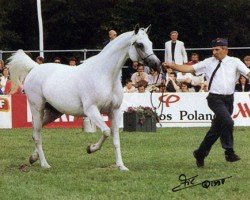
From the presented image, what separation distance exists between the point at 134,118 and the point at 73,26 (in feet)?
61.5

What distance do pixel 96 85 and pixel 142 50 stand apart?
917mm

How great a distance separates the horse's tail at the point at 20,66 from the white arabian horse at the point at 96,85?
89 cm

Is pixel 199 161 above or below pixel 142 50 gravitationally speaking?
below

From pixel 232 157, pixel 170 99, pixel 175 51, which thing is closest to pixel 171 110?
pixel 170 99

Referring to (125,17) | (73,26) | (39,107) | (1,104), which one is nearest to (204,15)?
(125,17)

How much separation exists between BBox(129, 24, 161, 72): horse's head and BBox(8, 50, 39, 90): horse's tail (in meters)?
2.57

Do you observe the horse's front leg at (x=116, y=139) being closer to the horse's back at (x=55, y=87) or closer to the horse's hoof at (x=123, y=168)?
the horse's hoof at (x=123, y=168)

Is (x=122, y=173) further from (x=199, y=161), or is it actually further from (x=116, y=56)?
(x=116, y=56)

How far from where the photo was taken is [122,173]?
13.6 meters

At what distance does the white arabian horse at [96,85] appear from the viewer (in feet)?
46.2

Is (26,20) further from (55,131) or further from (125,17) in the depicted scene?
(55,131)

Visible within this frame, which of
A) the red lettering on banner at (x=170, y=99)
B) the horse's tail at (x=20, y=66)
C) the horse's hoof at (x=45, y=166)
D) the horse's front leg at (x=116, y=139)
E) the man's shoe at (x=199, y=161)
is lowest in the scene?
the red lettering on banner at (x=170, y=99)

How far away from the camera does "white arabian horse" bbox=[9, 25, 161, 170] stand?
14078 mm

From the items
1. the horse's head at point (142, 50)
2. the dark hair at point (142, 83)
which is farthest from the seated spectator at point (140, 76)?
the horse's head at point (142, 50)
